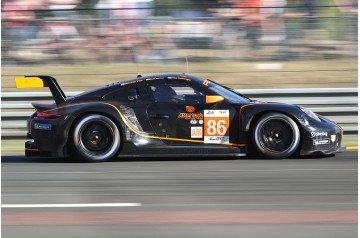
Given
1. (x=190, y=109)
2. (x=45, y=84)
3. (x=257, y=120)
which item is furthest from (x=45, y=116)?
(x=257, y=120)

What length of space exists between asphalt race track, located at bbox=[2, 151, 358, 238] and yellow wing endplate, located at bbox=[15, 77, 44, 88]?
100 cm

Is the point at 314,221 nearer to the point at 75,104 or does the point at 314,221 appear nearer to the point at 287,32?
the point at 75,104

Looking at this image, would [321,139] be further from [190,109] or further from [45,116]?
[45,116]

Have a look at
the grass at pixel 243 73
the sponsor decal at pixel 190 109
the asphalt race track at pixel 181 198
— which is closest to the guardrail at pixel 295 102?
the grass at pixel 243 73

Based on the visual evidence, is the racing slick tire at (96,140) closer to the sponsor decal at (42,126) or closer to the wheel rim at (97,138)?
the wheel rim at (97,138)

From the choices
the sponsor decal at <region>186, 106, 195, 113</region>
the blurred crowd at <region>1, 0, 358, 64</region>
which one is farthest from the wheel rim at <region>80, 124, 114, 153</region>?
the blurred crowd at <region>1, 0, 358, 64</region>

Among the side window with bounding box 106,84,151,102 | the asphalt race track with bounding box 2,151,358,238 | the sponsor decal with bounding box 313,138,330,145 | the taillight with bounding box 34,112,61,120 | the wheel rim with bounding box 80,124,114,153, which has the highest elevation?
the side window with bounding box 106,84,151,102

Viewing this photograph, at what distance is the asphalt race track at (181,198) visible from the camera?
608 cm

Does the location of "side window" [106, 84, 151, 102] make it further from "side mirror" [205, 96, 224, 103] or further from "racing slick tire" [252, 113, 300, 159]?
"racing slick tire" [252, 113, 300, 159]

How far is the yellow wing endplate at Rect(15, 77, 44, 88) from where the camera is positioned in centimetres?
1080

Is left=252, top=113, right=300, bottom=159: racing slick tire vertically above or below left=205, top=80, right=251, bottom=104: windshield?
below

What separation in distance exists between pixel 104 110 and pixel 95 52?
5.79m

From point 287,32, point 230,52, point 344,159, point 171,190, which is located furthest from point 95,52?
point 171,190

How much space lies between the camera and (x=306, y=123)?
35.8 feet
